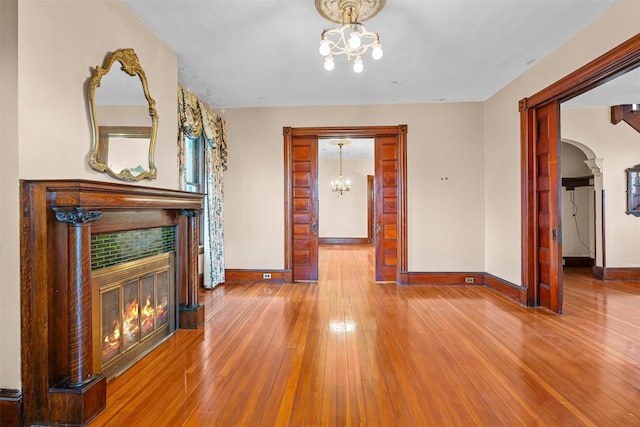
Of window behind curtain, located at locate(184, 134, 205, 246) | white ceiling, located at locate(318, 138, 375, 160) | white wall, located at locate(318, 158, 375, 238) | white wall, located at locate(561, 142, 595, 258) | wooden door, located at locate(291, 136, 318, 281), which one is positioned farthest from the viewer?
white wall, located at locate(318, 158, 375, 238)

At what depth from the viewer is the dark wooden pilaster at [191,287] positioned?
10.2 ft

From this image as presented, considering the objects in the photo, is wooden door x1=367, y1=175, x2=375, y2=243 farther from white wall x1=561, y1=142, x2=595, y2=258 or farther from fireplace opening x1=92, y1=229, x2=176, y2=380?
fireplace opening x1=92, y1=229, x2=176, y2=380

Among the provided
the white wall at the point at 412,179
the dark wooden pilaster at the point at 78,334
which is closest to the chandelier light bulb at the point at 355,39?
the dark wooden pilaster at the point at 78,334

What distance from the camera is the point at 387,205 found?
17.0ft

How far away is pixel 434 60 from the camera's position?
11.5 feet

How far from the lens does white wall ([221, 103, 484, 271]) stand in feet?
16.3

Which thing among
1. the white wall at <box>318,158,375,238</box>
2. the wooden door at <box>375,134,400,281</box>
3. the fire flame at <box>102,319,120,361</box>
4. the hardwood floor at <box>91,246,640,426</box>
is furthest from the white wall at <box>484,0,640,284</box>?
the white wall at <box>318,158,375,238</box>

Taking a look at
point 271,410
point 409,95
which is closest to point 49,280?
point 271,410

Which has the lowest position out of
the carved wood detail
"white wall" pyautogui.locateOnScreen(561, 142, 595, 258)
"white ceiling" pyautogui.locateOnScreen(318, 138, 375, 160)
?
"white wall" pyautogui.locateOnScreen(561, 142, 595, 258)

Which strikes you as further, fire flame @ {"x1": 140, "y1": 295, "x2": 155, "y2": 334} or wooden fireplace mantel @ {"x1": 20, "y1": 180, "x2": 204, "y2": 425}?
fire flame @ {"x1": 140, "y1": 295, "x2": 155, "y2": 334}

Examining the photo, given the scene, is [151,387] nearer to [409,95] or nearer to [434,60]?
[434,60]

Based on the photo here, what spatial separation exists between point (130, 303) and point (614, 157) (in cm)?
752

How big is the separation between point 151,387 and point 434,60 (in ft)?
13.7

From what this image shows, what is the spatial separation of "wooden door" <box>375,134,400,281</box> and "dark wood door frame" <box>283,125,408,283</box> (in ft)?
0.33
